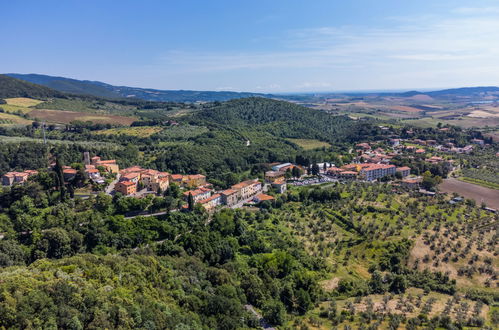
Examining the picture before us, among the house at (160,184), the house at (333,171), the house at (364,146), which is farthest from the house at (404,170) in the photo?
the house at (160,184)

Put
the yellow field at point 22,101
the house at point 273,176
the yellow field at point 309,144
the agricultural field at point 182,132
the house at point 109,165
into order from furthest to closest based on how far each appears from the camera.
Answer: the yellow field at point 22,101, the yellow field at point 309,144, the agricultural field at point 182,132, the house at point 273,176, the house at point 109,165

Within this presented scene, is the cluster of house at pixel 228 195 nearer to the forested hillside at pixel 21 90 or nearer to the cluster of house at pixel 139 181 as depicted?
the cluster of house at pixel 139 181

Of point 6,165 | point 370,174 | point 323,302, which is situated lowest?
point 323,302

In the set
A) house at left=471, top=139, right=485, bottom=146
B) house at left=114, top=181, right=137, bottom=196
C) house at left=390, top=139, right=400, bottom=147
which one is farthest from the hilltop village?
house at left=471, top=139, right=485, bottom=146

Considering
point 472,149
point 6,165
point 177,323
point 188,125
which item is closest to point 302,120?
point 188,125

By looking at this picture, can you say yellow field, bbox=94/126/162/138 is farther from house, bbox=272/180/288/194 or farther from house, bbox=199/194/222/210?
house, bbox=199/194/222/210

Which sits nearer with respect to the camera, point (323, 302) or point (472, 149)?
point (323, 302)

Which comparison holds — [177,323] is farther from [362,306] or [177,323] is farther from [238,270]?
[362,306]
